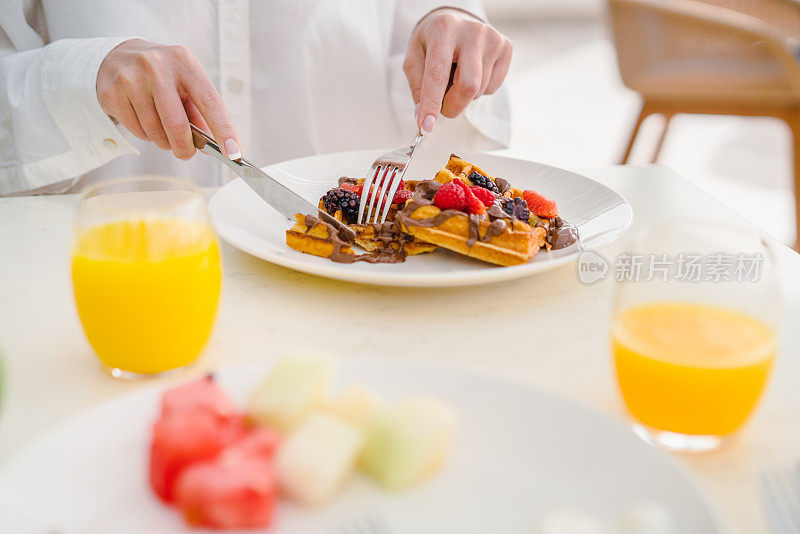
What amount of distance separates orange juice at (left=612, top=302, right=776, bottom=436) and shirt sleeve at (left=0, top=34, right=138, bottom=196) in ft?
4.18

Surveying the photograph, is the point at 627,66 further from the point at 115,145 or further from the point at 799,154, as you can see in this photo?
the point at 115,145

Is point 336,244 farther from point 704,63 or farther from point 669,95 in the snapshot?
point 704,63

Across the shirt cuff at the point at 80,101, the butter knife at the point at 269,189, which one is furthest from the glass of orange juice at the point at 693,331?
the shirt cuff at the point at 80,101

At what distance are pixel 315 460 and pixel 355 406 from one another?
83 millimetres

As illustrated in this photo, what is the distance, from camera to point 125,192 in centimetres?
89

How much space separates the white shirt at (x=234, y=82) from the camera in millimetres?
1719

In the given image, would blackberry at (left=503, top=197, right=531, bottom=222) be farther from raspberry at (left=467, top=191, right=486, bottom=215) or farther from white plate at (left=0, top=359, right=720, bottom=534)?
white plate at (left=0, top=359, right=720, bottom=534)

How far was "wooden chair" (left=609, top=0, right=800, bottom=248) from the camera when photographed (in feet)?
11.0

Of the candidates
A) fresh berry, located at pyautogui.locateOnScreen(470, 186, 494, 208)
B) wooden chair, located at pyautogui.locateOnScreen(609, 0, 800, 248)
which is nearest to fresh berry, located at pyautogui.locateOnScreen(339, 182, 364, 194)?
fresh berry, located at pyautogui.locateOnScreen(470, 186, 494, 208)

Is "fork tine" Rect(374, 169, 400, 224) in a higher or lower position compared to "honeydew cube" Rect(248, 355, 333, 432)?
lower

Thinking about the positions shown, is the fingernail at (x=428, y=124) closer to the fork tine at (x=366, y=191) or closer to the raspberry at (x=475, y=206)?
the fork tine at (x=366, y=191)

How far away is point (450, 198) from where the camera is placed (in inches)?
55.4

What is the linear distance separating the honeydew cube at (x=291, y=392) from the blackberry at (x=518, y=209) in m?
0.75

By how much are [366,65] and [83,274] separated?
1.48m
